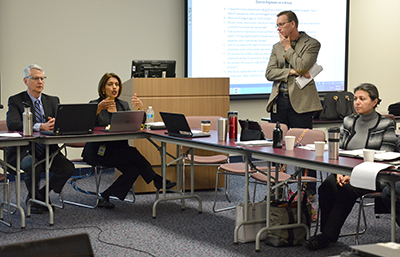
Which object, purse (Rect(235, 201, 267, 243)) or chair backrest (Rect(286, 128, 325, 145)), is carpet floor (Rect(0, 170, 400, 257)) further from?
chair backrest (Rect(286, 128, 325, 145))

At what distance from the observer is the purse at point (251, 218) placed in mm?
3357

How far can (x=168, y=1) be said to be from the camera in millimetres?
6215

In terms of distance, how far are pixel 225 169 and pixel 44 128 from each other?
5.08 feet

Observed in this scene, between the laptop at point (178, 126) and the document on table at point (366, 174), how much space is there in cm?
156

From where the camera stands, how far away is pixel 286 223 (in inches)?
131

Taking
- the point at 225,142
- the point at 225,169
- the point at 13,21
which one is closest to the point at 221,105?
the point at 225,169

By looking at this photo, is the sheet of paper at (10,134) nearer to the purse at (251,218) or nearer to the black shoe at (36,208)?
the black shoe at (36,208)

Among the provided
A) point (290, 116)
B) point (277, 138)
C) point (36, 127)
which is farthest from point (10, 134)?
point (290, 116)

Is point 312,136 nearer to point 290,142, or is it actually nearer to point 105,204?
point 290,142

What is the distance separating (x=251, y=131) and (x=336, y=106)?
3010mm

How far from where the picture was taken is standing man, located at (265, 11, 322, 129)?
461 cm

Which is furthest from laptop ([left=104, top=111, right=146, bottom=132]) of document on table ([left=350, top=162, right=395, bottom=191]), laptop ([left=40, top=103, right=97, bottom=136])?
document on table ([left=350, top=162, right=395, bottom=191])

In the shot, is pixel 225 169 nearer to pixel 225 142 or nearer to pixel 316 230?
pixel 225 142

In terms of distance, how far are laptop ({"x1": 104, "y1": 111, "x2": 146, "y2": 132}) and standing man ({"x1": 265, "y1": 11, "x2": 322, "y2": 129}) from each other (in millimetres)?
1345
